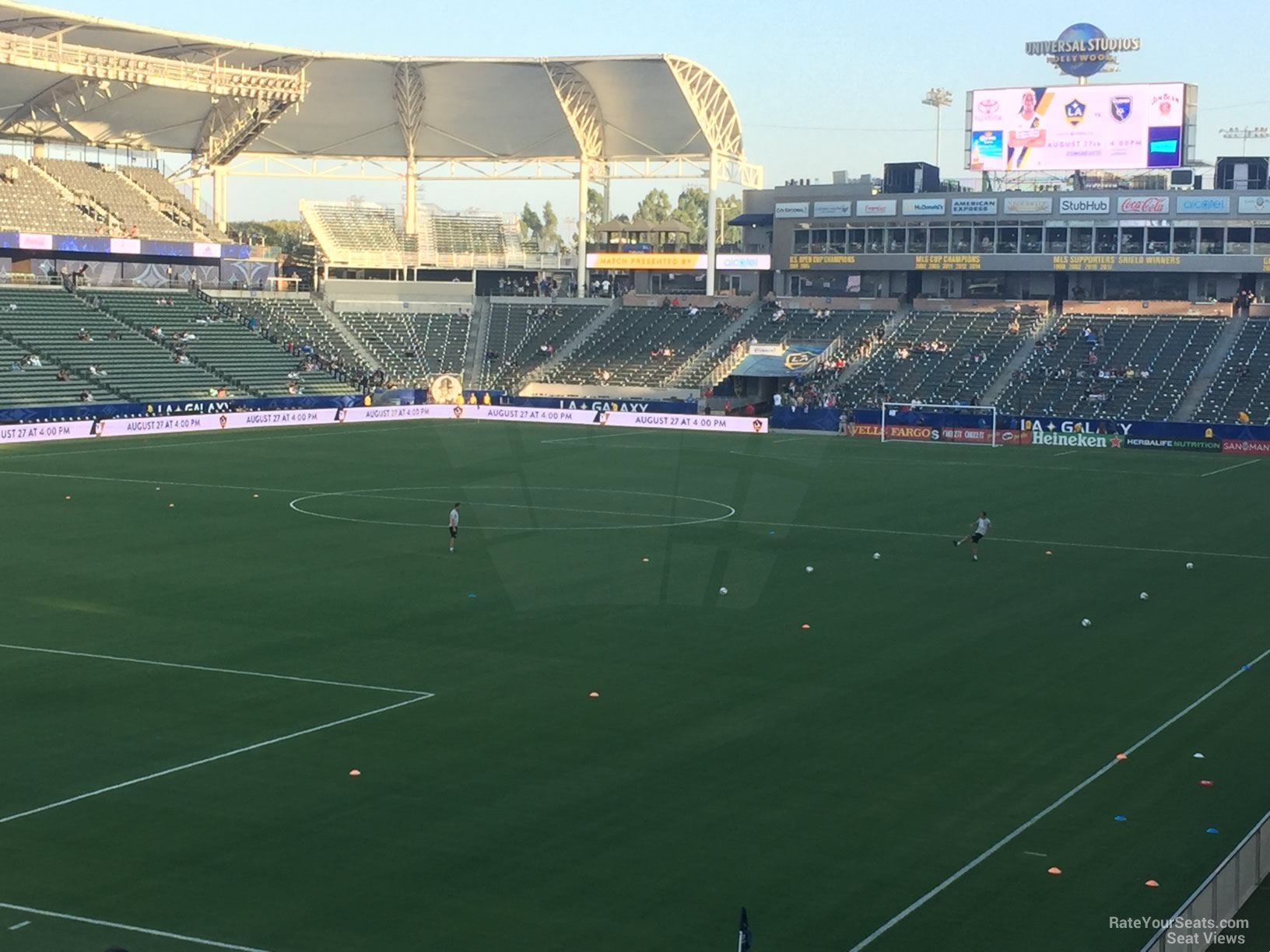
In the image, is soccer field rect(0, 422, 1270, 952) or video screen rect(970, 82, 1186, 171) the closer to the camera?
soccer field rect(0, 422, 1270, 952)

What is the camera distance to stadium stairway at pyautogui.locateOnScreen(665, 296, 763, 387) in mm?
97875

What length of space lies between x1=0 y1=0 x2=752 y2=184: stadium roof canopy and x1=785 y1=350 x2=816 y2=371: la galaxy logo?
16.4m

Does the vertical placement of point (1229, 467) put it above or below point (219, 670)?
above

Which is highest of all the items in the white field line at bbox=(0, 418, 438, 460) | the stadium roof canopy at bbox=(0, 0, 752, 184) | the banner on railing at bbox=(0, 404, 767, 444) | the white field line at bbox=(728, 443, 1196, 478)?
the stadium roof canopy at bbox=(0, 0, 752, 184)

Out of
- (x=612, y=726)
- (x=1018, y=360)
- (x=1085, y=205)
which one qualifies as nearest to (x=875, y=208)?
(x=1085, y=205)

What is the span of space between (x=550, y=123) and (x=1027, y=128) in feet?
101

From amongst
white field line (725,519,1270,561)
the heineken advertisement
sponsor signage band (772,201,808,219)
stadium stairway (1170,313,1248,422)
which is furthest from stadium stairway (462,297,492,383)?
white field line (725,519,1270,561)

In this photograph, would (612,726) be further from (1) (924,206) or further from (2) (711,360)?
(1) (924,206)

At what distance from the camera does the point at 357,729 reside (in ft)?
80.5

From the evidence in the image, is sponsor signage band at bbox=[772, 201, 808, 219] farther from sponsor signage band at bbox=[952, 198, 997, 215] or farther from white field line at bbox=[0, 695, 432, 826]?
white field line at bbox=[0, 695, 432, 826]

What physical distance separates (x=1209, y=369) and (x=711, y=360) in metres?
29.1

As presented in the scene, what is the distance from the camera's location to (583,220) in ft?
358

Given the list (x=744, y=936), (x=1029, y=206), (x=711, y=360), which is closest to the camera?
(x=744, y=936)

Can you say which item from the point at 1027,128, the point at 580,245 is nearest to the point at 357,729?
the point at 1027,128
